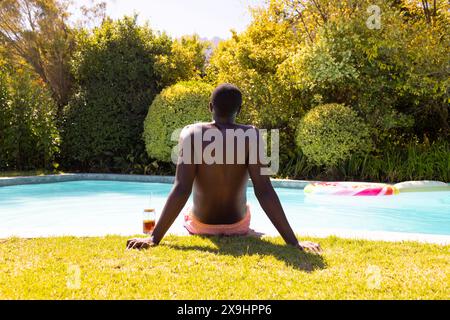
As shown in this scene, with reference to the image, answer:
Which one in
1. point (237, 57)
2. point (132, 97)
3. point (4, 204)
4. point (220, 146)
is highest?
point (237, 57)

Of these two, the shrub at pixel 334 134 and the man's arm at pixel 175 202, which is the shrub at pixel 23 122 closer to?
the shrub at pixel 334 134

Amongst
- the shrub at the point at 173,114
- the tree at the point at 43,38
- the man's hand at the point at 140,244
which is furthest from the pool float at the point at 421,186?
the tree at the point at 43,38

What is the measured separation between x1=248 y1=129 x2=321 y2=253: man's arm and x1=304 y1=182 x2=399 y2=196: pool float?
20.6ft

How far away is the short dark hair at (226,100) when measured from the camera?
4570mm

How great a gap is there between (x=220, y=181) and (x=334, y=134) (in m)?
8.00

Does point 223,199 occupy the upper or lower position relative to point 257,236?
upper

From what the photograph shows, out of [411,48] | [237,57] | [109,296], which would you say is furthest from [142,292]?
[237,57]

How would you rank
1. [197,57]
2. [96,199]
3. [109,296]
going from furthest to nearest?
[197,57]
[96,199]
[109,296]

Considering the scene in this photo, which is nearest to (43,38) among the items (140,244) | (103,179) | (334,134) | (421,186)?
(103,179)

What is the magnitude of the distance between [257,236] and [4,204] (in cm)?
694

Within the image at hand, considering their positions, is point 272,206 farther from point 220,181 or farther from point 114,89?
point 114,89

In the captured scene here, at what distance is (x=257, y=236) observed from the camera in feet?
16.6

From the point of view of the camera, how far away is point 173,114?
45.6 ft

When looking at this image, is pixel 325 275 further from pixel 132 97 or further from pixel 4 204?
pixel 132 97
